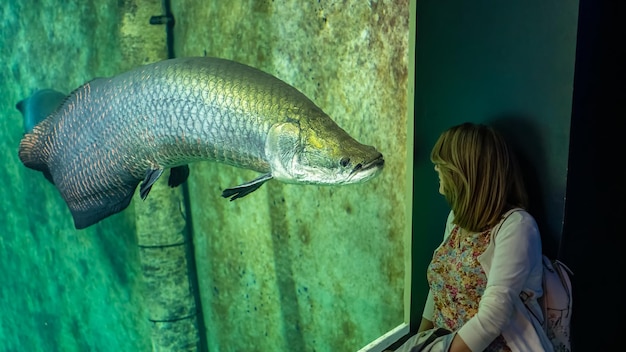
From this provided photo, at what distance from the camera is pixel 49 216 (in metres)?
5.66

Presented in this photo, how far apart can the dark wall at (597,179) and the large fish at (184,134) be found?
765mm

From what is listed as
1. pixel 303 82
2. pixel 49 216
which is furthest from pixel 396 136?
pixel 49 216

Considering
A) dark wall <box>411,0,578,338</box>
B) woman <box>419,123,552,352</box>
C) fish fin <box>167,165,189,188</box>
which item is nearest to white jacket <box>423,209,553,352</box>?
woman <box>419,123,552,352</box>

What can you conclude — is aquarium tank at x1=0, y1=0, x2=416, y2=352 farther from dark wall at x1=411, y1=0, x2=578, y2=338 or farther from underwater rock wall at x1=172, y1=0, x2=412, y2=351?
dark wall at x1=411, y1=0, x2=578, y2=338

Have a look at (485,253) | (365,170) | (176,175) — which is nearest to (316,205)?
(176,175)

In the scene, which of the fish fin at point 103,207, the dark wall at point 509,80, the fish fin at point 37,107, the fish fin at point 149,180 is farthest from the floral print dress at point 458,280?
the fish fin at point 37,107

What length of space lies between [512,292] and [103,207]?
72.6 inches

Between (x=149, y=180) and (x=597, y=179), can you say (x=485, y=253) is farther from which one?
(x=149, y=180)

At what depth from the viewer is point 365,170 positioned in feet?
5.57

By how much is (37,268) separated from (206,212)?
346 centimetres

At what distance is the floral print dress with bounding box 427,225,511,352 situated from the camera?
5.61 feet

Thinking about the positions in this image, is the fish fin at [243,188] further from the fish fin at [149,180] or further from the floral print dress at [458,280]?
the floral print dress at [458,280]

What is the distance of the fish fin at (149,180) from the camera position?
1.98 m

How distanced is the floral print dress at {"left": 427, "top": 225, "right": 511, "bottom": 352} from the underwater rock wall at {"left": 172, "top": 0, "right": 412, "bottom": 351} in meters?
0.53
